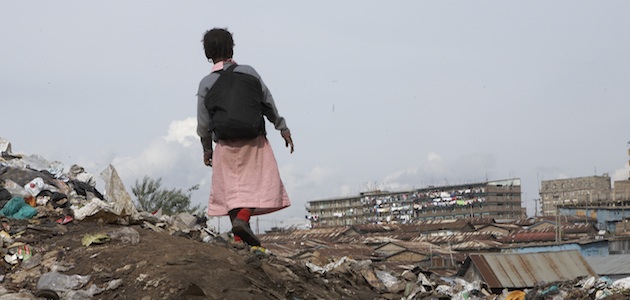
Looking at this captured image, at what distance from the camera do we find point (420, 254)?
31.1m

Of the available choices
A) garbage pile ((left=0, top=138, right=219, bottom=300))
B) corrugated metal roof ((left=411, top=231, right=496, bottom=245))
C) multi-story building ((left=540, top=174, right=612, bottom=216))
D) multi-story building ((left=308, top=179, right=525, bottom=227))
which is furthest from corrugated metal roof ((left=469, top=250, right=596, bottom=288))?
multi-story building ((left=540, top=174, right=612, bottom=216))

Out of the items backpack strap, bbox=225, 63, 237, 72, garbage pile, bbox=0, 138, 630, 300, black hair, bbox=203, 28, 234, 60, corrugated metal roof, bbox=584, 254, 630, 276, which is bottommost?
corrugated metal roof, bbox=584, 254, 630, 276

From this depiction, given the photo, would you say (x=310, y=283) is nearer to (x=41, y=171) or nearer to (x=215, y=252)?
(x=215, y=252)

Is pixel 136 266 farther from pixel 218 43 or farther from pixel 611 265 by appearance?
pixel 611 265

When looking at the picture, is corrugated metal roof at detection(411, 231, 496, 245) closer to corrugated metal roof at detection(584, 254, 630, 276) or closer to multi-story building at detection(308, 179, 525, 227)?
corrugated metal roof at detection(584, 254, 630, 276)

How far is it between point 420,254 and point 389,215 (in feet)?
272

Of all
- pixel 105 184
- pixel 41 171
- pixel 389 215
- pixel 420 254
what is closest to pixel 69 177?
pixel 41 171

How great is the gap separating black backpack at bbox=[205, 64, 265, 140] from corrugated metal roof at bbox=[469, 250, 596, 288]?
9554mm

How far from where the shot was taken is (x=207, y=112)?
14.4 ft

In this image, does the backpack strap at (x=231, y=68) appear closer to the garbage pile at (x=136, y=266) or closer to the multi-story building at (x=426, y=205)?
the garbage pile at (x=136, y=266)

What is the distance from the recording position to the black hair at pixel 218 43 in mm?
4523

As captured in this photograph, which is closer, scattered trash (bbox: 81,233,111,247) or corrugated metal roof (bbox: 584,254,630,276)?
scattered trash (bbox: 81,233,111,247)

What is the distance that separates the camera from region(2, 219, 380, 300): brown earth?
352 cm

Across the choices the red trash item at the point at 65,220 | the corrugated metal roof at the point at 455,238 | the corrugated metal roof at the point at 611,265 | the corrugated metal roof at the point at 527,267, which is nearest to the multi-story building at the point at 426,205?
the corrugated metal roof at the point at 455,238
